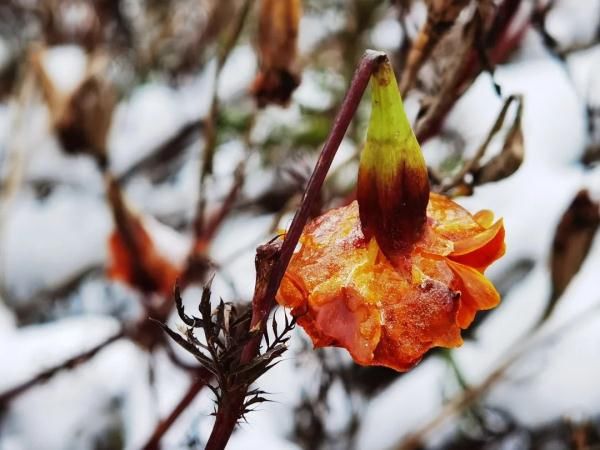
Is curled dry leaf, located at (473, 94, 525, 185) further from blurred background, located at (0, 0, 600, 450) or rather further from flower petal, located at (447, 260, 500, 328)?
flower petal, located at (447, 260, 500, 328)

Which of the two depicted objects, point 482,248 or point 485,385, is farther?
point 485,385

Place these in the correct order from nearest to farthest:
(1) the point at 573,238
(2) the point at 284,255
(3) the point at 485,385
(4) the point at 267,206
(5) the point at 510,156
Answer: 1. (2) the point at 284,255
2. (5) the point at 510,156
3. (1) the point at 573,238
4. (3) the point at 485,385
5. (4) the point at 267,206

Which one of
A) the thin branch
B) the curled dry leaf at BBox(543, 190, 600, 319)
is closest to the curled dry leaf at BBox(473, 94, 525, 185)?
the curled dry leaf at BBox(543, 190, 600, 319)

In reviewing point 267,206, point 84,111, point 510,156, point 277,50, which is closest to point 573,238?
point 510,156

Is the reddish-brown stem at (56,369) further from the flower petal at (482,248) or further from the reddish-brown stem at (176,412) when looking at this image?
the flower petal at (482,248)

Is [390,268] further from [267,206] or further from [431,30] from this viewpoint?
[267,206]

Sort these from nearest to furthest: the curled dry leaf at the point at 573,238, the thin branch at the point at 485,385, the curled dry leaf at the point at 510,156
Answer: the curled dry leaf at the point at 510,156 → the curled dry leaf at the point at 573,238 → the thin branch at the point at 485,385

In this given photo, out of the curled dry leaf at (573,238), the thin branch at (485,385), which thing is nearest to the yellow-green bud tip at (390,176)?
the curled dry leaf at (573,238)


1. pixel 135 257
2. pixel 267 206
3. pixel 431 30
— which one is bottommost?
pixel 431 30
